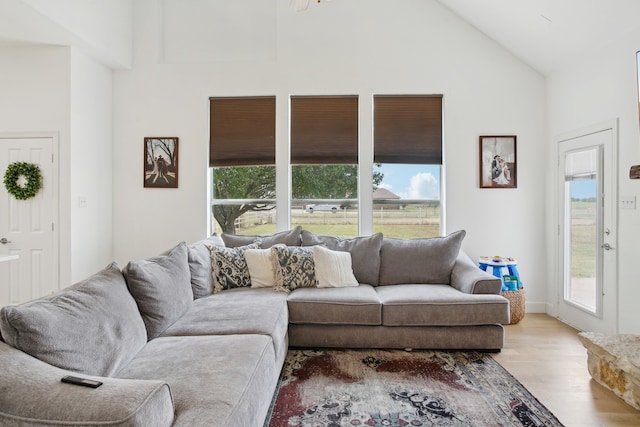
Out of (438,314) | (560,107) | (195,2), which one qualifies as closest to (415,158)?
(560,107)

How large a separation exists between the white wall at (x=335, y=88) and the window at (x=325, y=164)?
0.49 feet

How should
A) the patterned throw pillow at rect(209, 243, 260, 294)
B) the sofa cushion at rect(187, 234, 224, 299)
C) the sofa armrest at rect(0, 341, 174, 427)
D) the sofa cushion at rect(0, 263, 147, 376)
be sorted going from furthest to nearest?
the patterned throw pillow at rect(209, 243, 260, 294), the sofa cushion at rect(187, 234, 224, 299), the sofa cushion at rect(0, 263, 147, 376), the sofa armrest at rect(0, 341, 174, 427)

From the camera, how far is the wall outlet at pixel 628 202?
9.77 ft

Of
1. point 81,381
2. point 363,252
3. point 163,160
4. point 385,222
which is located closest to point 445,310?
point 363,252

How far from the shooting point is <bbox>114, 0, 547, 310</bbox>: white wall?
4.21m

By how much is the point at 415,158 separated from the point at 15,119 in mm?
4323

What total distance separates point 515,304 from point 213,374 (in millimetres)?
3276

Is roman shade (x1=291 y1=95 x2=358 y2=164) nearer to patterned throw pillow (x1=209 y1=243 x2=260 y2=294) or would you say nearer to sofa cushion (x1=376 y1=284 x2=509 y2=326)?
patterned throw pillow (x1=209 y1=243 x2=260 y2=294)

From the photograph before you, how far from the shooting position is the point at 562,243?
3924 mm

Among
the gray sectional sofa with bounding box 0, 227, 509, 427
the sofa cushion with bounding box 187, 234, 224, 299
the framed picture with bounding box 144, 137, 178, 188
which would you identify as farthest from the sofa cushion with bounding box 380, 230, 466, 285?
the framed picture with bounding box 144, 137, 178, 188

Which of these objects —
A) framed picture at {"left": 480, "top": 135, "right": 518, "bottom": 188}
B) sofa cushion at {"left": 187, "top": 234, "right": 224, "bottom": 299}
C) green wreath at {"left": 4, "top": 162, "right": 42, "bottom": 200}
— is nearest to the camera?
sofa cushion at {"left": 187, "top": 234, "right": 224, "bottom": 299}

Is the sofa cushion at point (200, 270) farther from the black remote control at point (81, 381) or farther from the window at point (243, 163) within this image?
the black remote control at point (81, 381)

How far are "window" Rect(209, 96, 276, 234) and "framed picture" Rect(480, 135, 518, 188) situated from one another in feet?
8.07

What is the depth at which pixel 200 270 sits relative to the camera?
3.12 metres
